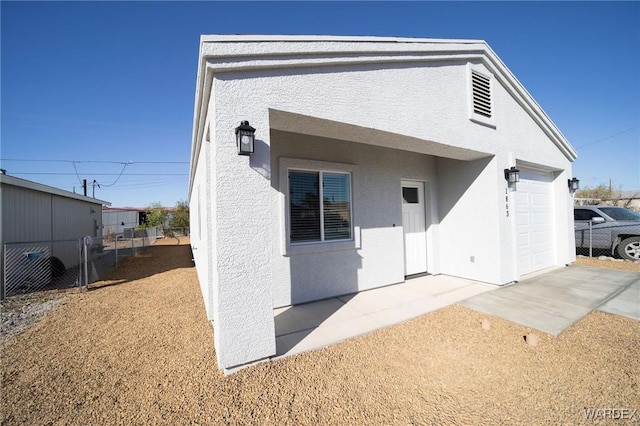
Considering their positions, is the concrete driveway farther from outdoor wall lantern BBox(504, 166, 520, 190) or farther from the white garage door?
outdoor wall lantern BBox(504, 166, 520, 190)

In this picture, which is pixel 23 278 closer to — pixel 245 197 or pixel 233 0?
pixel 245 197

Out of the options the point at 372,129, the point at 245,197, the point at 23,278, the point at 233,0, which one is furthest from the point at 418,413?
the point at 23,278

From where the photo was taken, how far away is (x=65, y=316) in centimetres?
491

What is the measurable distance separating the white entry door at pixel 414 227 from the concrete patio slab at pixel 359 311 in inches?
25.0

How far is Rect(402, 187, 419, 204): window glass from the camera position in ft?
21.9

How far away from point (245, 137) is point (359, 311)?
353 cm

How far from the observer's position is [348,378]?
2729 millimetres

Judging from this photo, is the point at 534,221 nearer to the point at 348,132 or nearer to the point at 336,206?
the point at 336,206

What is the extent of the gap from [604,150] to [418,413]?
3714 centimetres

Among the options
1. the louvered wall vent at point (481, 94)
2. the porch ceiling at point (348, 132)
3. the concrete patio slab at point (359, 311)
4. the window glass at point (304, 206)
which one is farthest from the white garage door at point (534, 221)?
the window glass at point (304, 206)

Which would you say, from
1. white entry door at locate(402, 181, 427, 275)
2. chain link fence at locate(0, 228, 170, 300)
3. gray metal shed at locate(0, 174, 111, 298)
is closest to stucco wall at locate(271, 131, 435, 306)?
white entry door at locate(402, 181, 427, 275)

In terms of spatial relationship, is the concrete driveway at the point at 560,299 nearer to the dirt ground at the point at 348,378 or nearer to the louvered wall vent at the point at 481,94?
the dirt ground at the point at 348,378

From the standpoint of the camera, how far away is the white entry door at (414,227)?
6.63 m

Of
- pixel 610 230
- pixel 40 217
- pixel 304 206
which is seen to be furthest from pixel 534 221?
pixel 40 217
